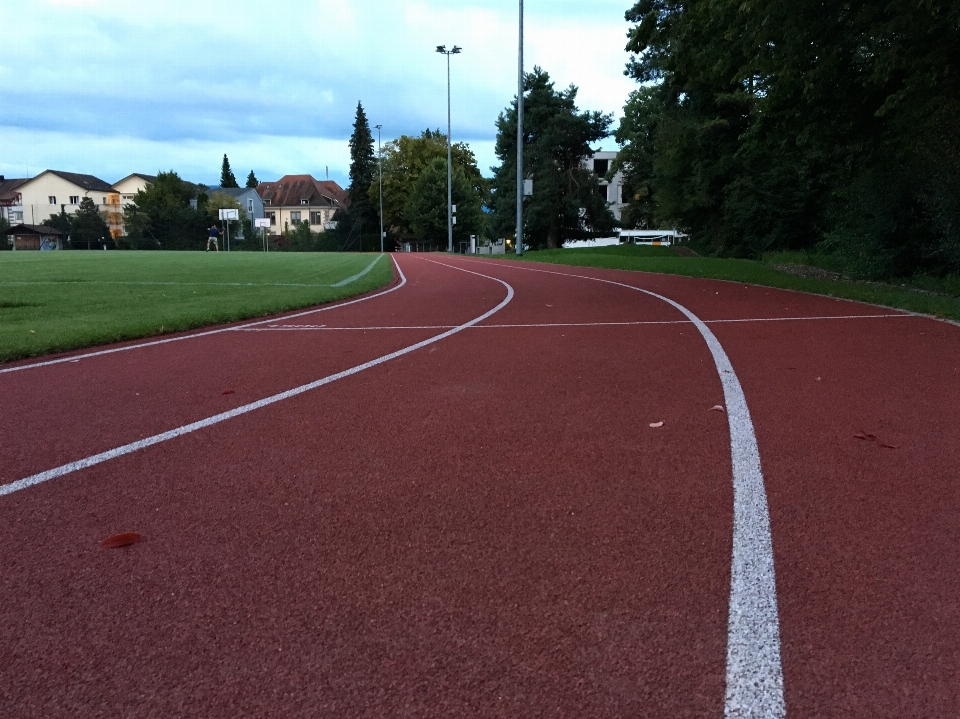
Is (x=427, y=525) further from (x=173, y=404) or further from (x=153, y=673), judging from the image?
(x=173, y=404)

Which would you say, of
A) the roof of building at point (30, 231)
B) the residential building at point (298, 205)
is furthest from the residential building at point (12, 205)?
the residential building at point (298, 205)

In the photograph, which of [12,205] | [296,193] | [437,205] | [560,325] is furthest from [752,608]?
[296,193]

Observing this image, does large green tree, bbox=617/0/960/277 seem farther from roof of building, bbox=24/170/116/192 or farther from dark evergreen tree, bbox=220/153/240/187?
dark evergreen tree, bbox=220/153/240/187

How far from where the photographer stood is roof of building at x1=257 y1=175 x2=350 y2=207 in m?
139

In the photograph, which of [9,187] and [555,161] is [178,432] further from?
[9,187]

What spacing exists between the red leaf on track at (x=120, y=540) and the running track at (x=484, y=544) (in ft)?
0.23

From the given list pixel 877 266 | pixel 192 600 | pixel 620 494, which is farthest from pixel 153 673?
pixel 877 266

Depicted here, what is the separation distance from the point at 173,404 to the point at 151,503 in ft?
7.71

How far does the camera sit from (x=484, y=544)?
346cm

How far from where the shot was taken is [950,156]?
46.2 ft

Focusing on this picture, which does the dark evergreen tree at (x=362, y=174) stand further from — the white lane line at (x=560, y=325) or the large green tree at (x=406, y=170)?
the white lane line at (x=560, y=325)

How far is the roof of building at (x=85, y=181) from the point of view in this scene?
114250 mm

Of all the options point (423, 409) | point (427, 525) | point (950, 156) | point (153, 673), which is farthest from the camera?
point (950, 156)

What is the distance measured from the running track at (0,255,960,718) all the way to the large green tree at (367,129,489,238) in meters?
99.2
